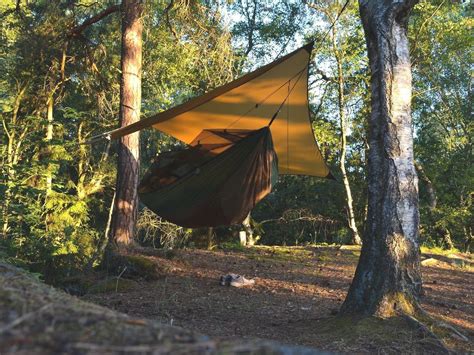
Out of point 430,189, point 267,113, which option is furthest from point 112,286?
point 430,189

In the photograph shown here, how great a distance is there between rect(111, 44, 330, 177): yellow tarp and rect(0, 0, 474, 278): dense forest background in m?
1.61

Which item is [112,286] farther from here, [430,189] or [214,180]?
[430,189]

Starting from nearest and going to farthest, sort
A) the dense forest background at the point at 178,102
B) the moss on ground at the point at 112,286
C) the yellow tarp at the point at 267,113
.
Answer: the yellow tarp at the point at 267,113, the moss on ground at the point at 112,286, the dense forest background at the point at 178,102

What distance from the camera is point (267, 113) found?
15.2ft

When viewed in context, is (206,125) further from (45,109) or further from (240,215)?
(45,109)

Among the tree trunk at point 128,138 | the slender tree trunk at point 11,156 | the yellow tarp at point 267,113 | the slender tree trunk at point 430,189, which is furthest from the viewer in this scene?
the slender tree trunk at point 430,189

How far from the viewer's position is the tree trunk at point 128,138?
5812mm

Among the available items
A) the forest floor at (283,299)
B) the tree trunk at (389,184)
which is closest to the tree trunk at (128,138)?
the forest floor at (283,299)

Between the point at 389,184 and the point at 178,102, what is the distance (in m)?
8.87

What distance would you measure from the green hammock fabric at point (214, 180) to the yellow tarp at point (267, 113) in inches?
12.0

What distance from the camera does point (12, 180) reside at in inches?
194

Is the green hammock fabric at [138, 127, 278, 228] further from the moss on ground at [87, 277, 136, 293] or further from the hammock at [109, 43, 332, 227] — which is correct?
the moss on ground at [87, 277, 136, 293]

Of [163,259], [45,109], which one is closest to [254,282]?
[163,259]

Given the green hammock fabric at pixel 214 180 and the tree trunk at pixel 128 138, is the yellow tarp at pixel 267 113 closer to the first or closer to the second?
the green hammock fabric at pixel 214 180
